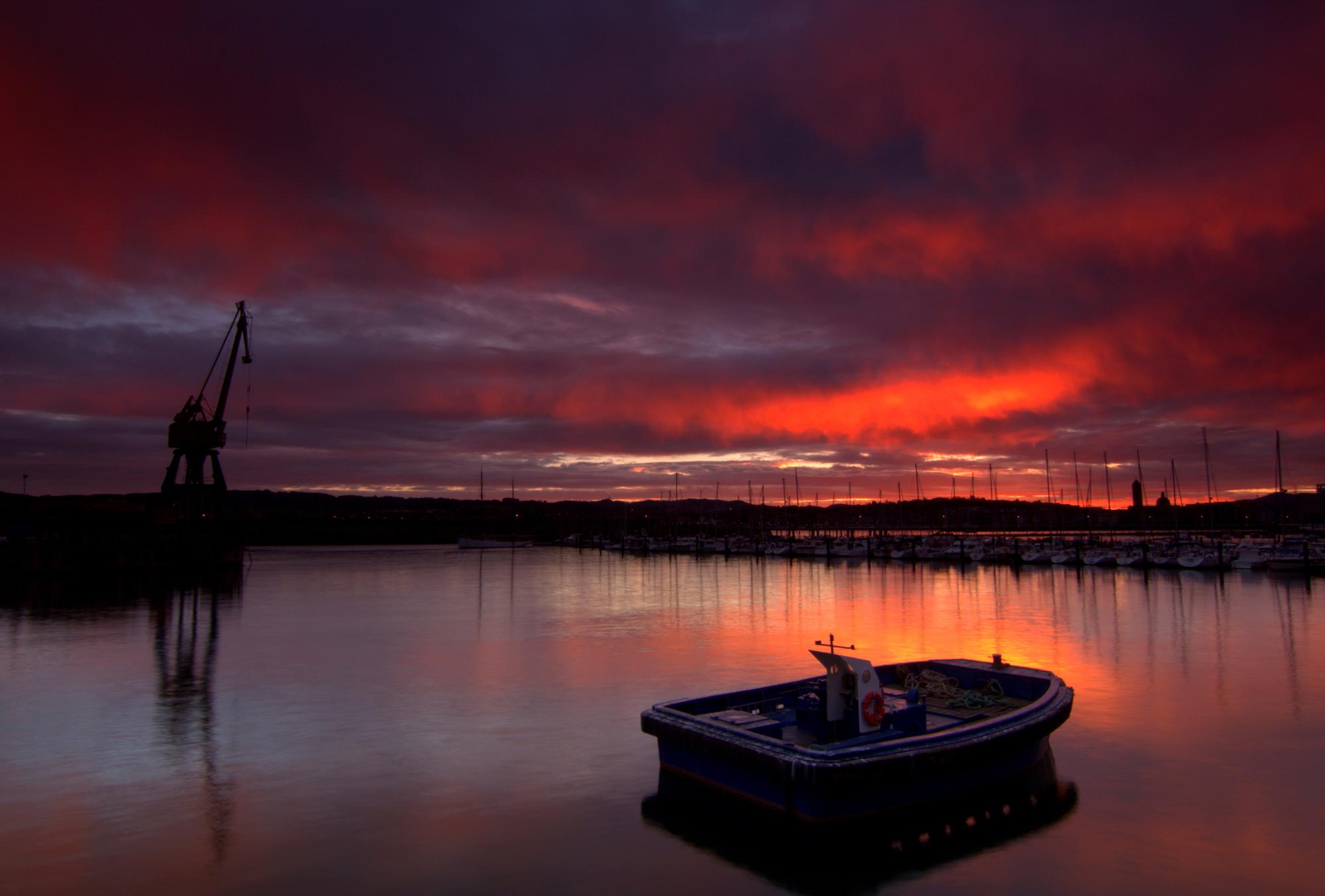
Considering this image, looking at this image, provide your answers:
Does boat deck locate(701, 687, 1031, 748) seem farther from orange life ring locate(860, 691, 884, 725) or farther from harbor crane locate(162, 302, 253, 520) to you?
harbor crane locate(162, 302, 253, 520)

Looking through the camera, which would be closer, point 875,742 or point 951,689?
point 875,742

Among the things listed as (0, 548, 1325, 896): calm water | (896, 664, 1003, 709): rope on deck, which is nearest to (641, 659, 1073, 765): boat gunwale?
(896, 664, 1003, 709): rope on deck

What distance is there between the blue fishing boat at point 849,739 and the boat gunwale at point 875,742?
21 mm

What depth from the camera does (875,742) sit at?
12.4 meters

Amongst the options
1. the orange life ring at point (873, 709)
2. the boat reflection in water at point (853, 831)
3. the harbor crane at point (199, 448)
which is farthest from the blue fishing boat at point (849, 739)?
the harbor crane at point (199, 448)

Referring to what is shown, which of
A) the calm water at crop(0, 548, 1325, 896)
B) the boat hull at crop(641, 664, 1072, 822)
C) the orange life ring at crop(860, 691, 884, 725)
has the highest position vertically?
the orange life ring at crop(860, 691, 884, 725)

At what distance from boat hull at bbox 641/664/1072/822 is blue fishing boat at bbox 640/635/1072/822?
0.7 inches

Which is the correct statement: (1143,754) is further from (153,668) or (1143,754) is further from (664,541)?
(664,541)

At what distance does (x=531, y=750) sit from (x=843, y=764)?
7.88m

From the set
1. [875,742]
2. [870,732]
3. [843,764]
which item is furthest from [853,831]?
[870,732]

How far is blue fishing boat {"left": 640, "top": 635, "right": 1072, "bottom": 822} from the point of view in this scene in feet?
36.9

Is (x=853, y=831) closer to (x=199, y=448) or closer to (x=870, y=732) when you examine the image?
(x=870, y=732)

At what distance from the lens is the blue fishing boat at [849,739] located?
1123 cm

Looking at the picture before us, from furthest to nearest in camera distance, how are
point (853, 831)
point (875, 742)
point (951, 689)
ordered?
point (951, 689), point (875, 742), point (853, 831)
